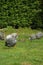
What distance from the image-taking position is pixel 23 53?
14906mm

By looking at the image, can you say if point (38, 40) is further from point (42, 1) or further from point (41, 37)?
point (42, 1)

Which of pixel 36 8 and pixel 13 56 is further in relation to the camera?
pixel 36 8

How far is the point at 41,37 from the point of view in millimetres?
20906

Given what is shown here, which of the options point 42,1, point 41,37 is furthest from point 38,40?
point 42,1

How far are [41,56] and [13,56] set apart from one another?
1.50 metres

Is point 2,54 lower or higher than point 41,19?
higher

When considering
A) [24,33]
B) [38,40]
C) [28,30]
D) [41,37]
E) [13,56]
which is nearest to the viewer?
[13,56]

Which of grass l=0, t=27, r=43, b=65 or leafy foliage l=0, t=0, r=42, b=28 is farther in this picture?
leafy foliage l=0, t=0, r=42, b=28

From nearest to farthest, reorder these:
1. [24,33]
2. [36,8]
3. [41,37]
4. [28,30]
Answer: [41,37]
[24,33]
[28,30]
[36,8]

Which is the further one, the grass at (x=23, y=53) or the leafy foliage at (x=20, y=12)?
the leafy foliage at (x=20, y=12)

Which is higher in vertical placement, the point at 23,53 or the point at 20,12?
the point at 23,53

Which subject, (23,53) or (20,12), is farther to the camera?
(20,12)

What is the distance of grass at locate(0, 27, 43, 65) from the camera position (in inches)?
519

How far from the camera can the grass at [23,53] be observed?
1319 centimetres
